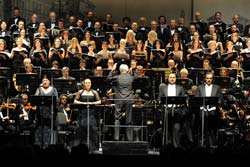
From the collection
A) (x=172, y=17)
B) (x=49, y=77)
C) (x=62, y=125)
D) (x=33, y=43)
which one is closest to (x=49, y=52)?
(x=33, y=43)

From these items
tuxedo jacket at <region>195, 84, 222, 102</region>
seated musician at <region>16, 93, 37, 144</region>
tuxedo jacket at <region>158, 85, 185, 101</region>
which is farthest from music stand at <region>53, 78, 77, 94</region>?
tuxedo jacket at <region>195, 84, 222, 102</region>

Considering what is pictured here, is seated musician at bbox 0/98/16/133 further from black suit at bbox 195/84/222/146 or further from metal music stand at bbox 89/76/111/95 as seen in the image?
black suit at bbox 195/84/222/146

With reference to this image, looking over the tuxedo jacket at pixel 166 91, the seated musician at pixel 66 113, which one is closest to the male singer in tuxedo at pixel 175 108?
the tuxedo jacket at pixel 166 91

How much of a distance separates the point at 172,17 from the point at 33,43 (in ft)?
20.3

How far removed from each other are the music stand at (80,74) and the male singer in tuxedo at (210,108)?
2476mm

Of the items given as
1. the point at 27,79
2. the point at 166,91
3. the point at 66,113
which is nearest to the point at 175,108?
the point at 166,91

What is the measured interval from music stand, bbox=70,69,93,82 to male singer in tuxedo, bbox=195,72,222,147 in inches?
97.5

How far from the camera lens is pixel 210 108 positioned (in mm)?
11367

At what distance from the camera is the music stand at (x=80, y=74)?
490 inches

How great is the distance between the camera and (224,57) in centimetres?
1368

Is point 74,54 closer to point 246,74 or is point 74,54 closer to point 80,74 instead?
point 80,74

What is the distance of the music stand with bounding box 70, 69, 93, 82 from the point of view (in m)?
12.4

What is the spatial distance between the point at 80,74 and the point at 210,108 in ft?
9.50

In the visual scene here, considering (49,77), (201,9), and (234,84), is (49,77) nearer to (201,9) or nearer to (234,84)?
(234,84)
